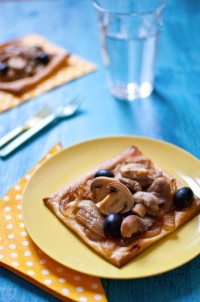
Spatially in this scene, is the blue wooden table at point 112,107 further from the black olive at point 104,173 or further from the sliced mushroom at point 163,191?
the black olive at point 104,173

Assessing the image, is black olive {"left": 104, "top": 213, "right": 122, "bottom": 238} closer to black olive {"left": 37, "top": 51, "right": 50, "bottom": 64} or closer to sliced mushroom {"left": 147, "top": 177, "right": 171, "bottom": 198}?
sliced mushroom {"left": 147, "top": 177, "right": 171, "bottom": 198}

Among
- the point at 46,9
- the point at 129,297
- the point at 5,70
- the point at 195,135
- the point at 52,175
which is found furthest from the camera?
the point at 46,9

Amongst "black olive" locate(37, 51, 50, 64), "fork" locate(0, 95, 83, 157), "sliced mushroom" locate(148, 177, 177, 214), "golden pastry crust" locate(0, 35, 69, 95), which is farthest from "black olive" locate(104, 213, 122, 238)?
"black olive" locate(37, 51, 50, 64)

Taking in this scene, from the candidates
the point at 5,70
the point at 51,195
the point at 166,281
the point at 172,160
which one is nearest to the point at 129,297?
the point at 166,281

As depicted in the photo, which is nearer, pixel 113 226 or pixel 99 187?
pixel 113 226

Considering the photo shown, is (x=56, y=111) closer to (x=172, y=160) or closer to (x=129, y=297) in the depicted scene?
(x=172, y=160)

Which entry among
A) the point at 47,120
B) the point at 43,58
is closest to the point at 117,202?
the point at 47,120

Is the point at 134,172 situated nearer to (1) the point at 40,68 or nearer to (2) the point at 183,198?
(2) the point at 183,198

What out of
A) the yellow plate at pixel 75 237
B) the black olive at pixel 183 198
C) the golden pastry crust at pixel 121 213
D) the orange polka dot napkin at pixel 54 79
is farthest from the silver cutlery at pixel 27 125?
the black olive at pixel 183 198
